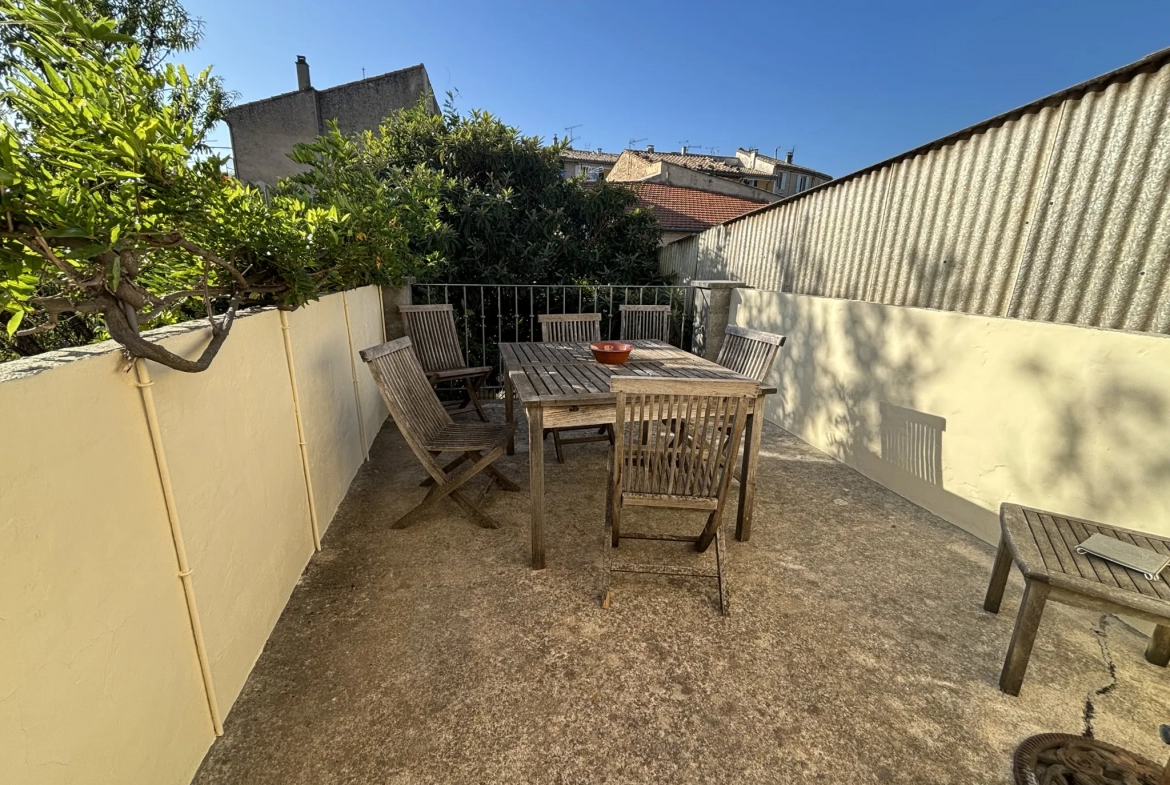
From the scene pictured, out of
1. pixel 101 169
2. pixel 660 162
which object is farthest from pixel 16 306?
pixel 660 162

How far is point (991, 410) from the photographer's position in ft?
9.56

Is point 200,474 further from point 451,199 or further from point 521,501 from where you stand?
point 451,199

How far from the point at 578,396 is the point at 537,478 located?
47cm

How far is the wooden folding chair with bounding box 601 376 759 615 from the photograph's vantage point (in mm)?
2195

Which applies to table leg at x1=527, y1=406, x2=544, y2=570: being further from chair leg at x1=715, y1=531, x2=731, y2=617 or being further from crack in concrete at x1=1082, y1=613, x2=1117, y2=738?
crack in concrete at x1=1082, y1=613, x2=1117, y2=738

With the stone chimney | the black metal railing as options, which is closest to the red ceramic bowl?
the black metal railing

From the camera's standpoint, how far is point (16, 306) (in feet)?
3.16

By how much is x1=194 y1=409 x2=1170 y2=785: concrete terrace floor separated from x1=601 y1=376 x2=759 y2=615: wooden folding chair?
316 mm

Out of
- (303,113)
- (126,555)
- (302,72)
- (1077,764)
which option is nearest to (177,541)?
(126,555)

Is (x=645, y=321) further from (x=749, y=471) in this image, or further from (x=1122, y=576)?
(x=1122, y=576)

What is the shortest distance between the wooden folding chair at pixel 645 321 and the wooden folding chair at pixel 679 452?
3226 mm

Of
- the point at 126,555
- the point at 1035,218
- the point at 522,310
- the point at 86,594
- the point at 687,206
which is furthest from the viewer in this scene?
the point at 687,206

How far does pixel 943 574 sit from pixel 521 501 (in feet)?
8.15

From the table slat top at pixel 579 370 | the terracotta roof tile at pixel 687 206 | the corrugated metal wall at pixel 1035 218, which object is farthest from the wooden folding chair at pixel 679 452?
the terracotta roof tile at pixel 687 206
